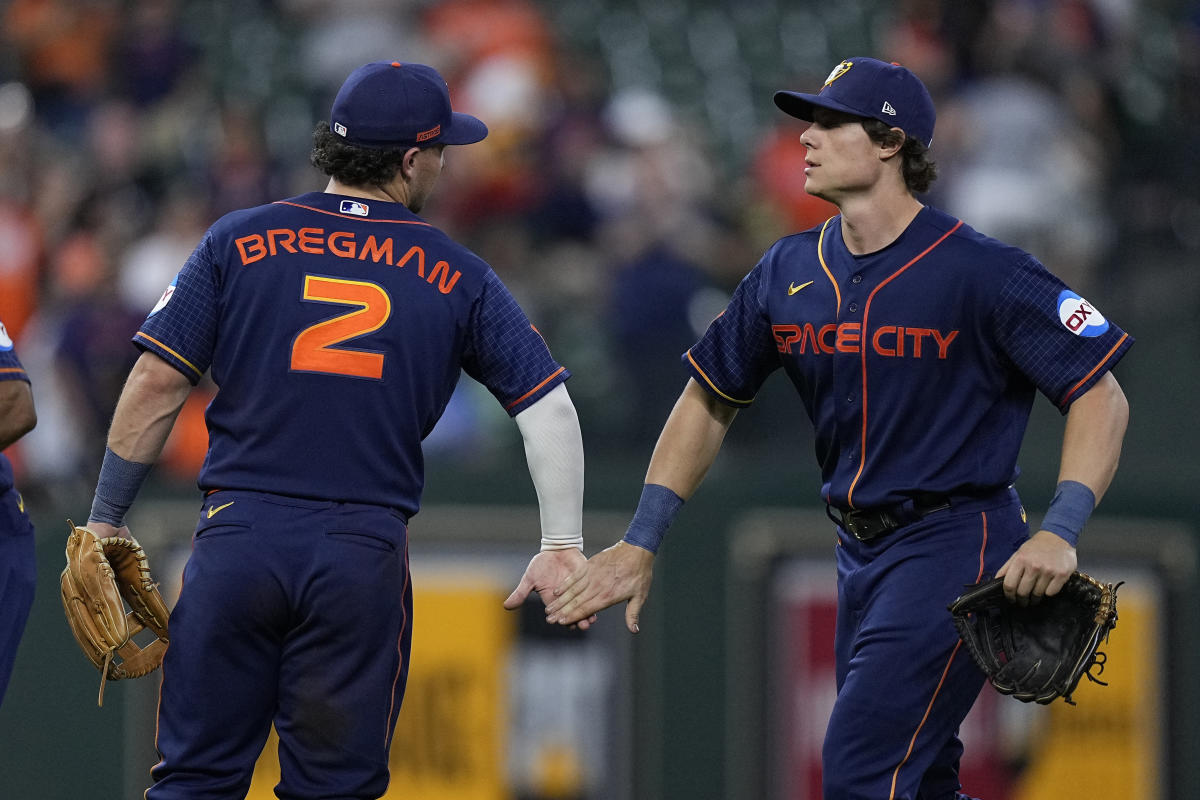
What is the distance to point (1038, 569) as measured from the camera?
4.50 meters

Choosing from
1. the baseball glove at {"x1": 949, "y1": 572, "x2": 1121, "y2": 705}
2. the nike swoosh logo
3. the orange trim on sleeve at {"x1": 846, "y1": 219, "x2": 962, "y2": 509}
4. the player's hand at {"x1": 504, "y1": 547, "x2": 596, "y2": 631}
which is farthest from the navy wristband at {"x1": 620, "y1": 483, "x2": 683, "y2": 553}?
the nike swoosh logo

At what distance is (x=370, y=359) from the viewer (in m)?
4.62

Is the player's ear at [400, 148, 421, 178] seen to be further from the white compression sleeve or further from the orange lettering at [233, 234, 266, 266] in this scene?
the white compression sleeve

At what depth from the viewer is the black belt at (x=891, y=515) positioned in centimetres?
481

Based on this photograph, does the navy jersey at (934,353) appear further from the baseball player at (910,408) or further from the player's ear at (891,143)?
the player's ear at (891,143)

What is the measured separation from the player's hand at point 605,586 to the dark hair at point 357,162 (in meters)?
1.22

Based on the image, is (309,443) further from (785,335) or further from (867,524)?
(867,524)

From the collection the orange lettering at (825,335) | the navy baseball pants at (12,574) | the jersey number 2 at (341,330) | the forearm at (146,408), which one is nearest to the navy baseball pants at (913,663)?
the orange lettering at (825,335)

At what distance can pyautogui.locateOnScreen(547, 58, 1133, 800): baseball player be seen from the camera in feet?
15.3

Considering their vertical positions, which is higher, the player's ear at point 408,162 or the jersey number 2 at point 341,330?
the player's ear at point 408,162

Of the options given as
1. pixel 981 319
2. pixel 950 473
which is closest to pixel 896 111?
pixel 981 319

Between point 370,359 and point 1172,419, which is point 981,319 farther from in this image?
point 1172,419

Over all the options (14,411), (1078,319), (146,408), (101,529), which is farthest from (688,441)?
(14,411)

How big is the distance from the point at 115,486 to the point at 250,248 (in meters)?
0.72
